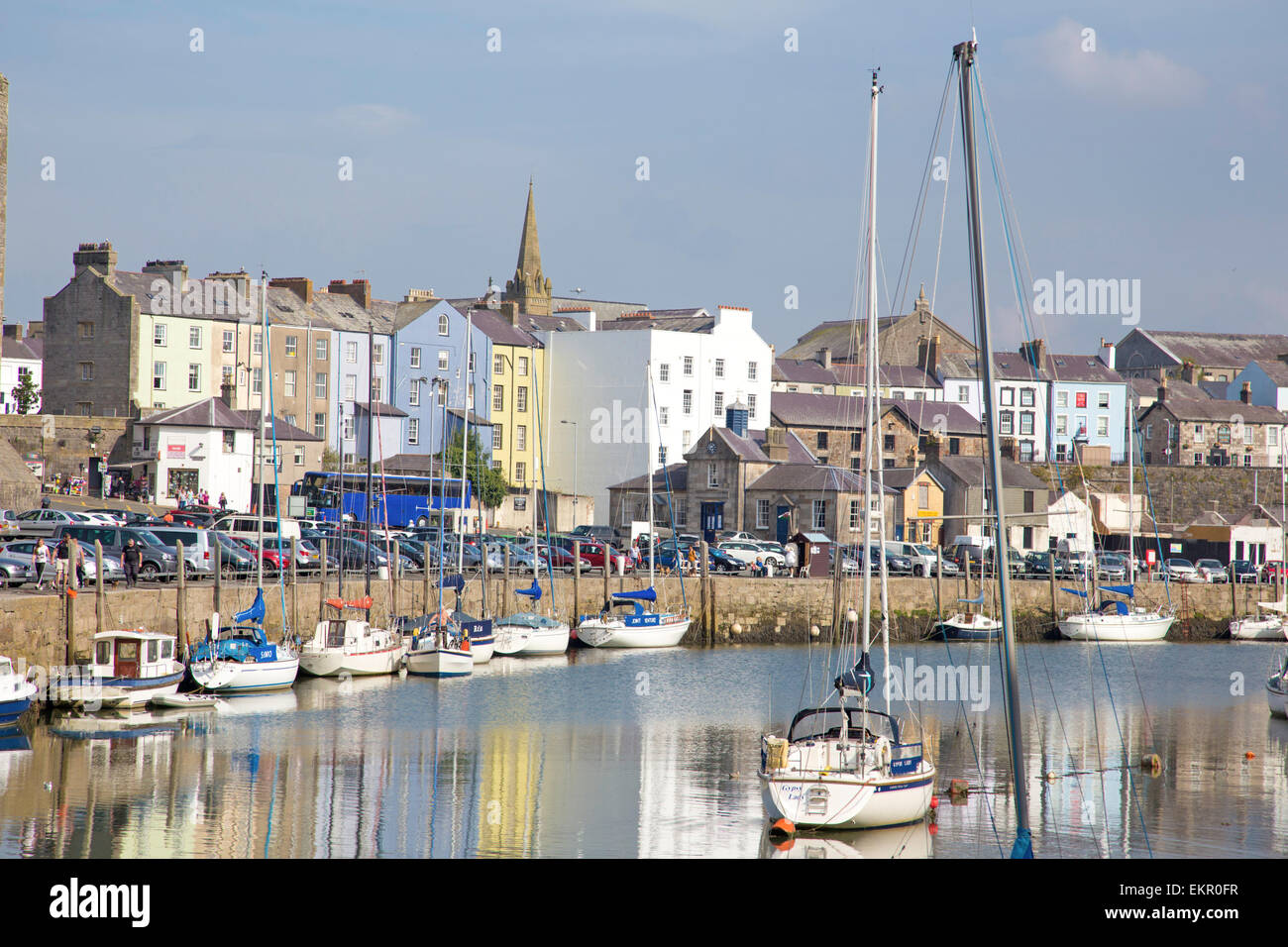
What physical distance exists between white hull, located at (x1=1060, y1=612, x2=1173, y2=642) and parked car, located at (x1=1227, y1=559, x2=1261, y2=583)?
7547mm

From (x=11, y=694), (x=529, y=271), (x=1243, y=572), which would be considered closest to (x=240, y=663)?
(x=11, y=694)

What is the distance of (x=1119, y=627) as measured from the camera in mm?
53781

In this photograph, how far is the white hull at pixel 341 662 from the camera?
117 ft

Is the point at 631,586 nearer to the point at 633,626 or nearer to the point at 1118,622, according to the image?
the point at 633,626

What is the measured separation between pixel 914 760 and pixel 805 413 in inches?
2495

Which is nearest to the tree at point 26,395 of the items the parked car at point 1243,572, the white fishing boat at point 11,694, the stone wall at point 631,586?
the stone wall at point 631,586

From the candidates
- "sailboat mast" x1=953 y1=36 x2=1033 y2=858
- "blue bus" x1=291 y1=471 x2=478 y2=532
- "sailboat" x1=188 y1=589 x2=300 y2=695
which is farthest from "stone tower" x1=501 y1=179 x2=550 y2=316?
"sailboat mast" x1=953 y1=36 x2=1033 y2=858

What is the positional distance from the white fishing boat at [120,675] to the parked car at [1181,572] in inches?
1746

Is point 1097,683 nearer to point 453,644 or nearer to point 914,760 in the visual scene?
point 453,644

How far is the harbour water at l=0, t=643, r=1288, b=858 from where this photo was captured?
20.3 metres

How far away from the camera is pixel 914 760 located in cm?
2045

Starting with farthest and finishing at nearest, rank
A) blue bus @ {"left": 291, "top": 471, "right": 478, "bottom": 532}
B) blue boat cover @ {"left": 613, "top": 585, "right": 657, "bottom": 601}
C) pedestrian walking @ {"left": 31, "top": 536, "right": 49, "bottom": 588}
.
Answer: blue bus @ {"left": 291, "top": 471, "right": 478, "bottom": 532} < blue boat cover @ {"left": 613, "top": 585, "right": 657, "bottom": 601} < pedestrian walking @ {"left": 31, "top": 536, "right": 49, "bottom": 588}

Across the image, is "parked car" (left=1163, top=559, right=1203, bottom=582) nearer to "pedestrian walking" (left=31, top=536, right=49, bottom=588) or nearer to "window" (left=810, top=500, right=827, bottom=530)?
"window" (left=810, top=500, right=827, bottom=530)
